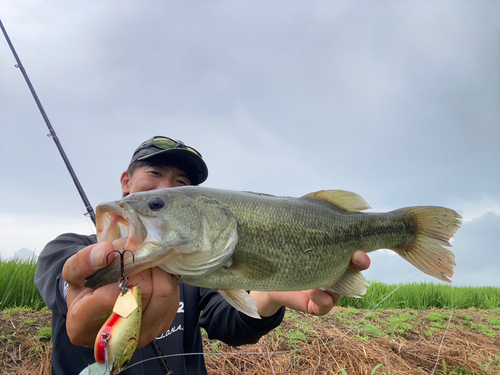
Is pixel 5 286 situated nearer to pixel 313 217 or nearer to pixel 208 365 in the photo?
pixel 208 365

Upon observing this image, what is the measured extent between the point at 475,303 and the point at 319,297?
461 inches

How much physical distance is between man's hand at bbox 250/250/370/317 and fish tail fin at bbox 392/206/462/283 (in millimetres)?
561

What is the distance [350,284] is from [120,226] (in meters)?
1.93

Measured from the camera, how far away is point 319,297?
2.70 m

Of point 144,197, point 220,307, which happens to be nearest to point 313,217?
point 144,197

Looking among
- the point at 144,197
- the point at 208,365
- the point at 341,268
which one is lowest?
the point at 208,365

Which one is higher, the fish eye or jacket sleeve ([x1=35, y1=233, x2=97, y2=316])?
the fish eye

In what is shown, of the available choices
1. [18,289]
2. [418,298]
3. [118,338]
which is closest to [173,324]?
[118,338]

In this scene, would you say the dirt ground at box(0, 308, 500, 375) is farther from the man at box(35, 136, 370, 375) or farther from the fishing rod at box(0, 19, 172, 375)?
the fishing rod at box(0, 19, 172, 375)

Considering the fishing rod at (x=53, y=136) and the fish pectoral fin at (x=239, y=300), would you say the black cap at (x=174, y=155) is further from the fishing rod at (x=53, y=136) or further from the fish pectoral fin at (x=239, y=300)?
the fish pectoral fin at (x=239, y=300)

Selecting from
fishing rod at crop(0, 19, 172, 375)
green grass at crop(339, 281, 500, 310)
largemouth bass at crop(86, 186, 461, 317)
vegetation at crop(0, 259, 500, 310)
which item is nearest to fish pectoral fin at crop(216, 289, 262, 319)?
largemouth bass at crop(86, 186, 461, 317)

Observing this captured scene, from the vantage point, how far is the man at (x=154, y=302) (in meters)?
1.70

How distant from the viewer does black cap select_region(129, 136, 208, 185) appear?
11.7 ft

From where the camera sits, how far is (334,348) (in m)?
4.67
